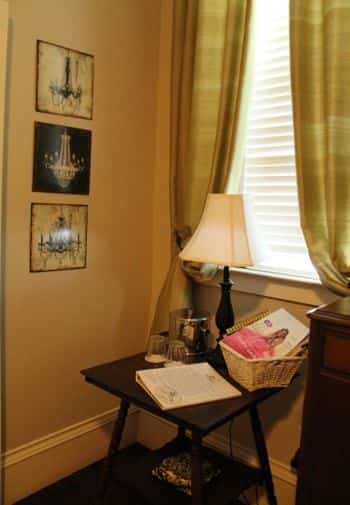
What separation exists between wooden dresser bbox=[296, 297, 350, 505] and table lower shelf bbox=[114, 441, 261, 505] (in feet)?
1.49

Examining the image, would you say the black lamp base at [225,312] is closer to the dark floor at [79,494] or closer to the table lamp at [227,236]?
the table lamp at [227,236]

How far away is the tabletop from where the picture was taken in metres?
1.34

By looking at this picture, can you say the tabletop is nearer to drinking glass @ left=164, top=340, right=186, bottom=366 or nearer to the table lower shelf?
drinking glass @ left=164, top=340, right=186, bottom=366

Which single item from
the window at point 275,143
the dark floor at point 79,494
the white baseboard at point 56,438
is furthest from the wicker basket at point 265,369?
the white baseboard at point 56,438

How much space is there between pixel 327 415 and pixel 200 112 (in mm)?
1331

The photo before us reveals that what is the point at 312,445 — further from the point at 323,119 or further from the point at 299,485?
the point at 323,119

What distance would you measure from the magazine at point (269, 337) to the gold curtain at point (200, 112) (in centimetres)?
47

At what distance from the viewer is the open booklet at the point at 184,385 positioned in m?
1.43

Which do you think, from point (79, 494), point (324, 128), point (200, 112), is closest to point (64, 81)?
point (200, 112)

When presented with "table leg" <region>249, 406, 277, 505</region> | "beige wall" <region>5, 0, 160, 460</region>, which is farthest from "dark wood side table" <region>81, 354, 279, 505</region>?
"beige wall" <region>5, 0, 160, 460</region>

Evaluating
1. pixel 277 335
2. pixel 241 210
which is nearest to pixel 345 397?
pixel 277 335

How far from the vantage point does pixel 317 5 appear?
1591 millimetres

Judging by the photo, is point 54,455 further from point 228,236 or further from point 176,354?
point 228,236

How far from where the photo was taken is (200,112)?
77.0 inches
